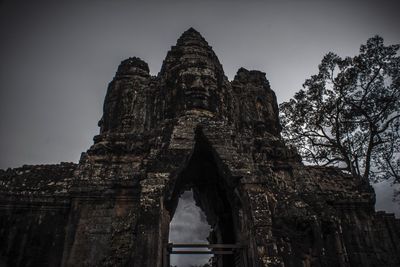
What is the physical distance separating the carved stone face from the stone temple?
0.04 metres

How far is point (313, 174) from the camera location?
10.1 meters

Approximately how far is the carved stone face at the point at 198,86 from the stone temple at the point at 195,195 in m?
0.04

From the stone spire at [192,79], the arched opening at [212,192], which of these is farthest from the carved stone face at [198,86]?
the arched opening at [212,192]

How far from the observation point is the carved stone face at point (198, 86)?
9727 millimetres

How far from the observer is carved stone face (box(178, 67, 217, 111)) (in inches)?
383

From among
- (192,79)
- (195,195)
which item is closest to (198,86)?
(192,79)

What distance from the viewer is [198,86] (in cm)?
998

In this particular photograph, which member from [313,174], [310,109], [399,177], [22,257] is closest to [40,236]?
[22,257]

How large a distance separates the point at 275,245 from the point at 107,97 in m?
9.60

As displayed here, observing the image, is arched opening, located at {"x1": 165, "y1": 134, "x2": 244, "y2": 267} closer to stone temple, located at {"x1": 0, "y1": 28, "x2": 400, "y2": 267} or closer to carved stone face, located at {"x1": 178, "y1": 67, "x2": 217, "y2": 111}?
stone temple, located at {"x1": 0, "y1": 28, "x2": 400, "y2": 267}

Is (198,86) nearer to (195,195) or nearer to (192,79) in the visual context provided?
(192,79)

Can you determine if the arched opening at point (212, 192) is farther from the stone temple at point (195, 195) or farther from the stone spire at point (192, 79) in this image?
the stone spire at point (192, 79)

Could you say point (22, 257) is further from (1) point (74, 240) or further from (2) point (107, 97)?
(2) point (107, 97)

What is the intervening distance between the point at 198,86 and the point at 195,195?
3922mm
